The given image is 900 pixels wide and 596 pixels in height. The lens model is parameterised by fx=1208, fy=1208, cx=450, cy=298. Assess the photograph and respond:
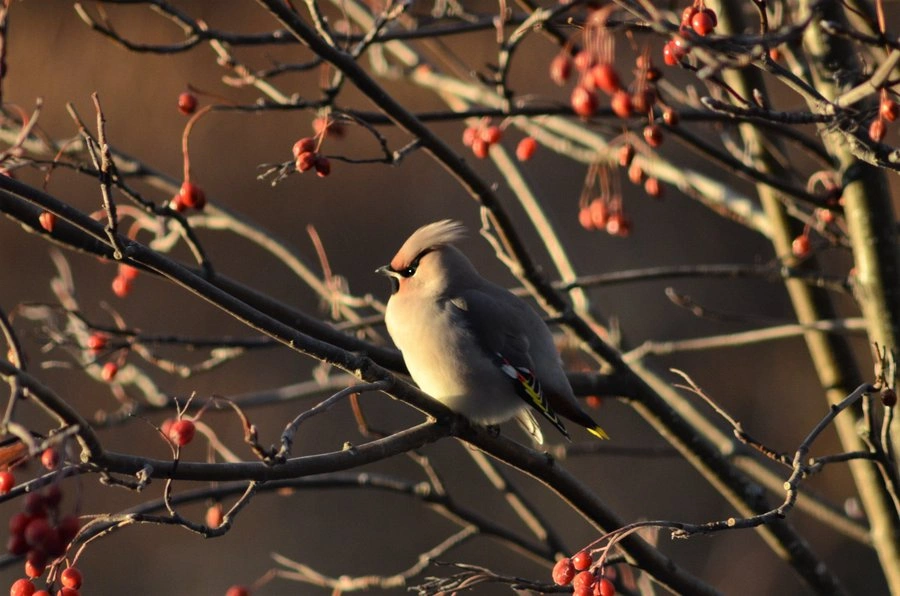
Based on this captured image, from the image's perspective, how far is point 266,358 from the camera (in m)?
7.63

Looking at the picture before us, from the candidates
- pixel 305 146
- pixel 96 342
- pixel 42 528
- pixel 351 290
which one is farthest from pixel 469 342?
pixel 351 290

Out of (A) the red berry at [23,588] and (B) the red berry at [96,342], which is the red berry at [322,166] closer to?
(B) the red berry at [96,342]

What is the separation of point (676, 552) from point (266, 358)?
9.14 ft

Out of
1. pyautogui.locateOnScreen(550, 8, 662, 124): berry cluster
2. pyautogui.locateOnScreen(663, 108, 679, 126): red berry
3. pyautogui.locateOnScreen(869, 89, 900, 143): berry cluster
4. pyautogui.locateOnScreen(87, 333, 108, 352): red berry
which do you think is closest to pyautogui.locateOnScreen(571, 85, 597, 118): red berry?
pyautogui.locateOnScreen(550, 8, 662, 124): berry cluster

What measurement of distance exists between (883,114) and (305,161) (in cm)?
115

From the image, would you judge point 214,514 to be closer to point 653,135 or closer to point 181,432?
point 181,432

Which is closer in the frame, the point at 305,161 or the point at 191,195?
the point at 305,161

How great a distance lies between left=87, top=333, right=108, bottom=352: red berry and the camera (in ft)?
10.3

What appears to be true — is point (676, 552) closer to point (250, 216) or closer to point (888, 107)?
point (250, 216)

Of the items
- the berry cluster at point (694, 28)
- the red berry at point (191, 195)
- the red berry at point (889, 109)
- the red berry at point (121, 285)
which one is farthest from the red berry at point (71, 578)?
the red berry at point (121, 285)

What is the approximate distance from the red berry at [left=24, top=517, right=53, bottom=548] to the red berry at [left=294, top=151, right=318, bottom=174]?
1.19 m

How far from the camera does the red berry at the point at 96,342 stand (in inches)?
124

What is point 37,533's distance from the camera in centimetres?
147

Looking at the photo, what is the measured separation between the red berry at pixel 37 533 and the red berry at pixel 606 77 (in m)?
1.13
